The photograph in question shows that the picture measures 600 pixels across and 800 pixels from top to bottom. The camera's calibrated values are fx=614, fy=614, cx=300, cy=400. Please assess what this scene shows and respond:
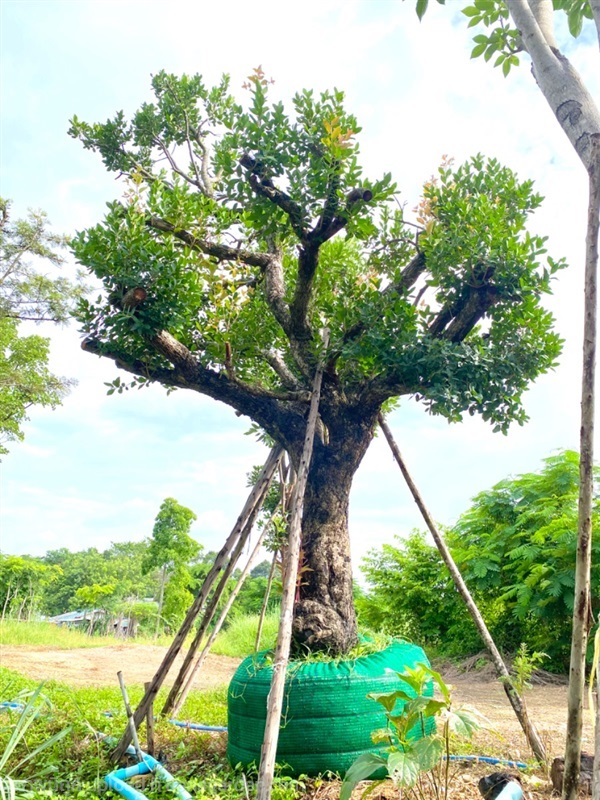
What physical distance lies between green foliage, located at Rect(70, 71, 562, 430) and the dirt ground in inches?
88.6

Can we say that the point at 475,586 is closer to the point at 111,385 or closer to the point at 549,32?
the point at 111,385

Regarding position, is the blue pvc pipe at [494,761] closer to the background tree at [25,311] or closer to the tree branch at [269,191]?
the tree branch at [269,191]

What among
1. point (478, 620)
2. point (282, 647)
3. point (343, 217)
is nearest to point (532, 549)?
point (478, 620)

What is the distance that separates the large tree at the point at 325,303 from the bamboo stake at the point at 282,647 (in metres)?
0.64

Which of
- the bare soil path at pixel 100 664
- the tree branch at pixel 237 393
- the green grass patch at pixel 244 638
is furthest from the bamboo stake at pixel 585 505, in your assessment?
the green grass patch at pixel 244 638

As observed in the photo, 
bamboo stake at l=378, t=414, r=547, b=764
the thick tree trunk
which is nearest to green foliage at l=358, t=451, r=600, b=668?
bamboo stake at l=378, t=414, r=547, b=764

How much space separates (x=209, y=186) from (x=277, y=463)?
3.11 m

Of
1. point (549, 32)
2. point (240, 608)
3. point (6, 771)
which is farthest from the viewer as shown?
point (240, 608)

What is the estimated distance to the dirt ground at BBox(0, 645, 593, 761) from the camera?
168 inches

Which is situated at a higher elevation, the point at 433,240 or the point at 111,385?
the point at 433,240

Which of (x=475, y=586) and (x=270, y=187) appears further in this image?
(x=475, y=586)

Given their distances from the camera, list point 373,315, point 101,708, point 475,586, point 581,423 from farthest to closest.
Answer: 1. point 475,586
2. point 101,708
3. point 373,315
4. point 581,423

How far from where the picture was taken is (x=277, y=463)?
5.09 meters

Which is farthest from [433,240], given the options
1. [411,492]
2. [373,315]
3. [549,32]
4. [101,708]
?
[101,708]
